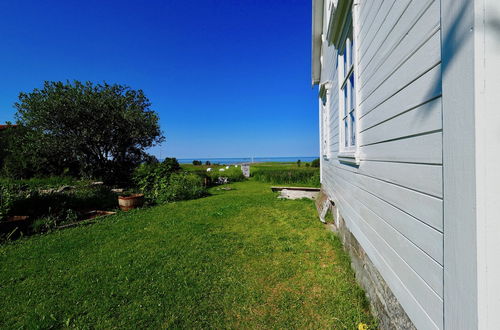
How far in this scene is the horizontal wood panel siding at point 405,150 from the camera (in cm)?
123

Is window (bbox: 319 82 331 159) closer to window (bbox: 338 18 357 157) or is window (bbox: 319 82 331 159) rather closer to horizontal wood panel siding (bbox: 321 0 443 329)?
window (bbox: 338 18 357 157)

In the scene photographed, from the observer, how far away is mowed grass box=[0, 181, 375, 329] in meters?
2.42

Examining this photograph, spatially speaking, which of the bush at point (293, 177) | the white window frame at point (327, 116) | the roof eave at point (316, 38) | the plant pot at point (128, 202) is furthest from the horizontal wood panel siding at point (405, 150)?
the bush at point (293, 177)

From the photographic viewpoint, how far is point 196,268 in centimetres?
349

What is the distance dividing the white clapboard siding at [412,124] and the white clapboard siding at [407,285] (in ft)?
2.98

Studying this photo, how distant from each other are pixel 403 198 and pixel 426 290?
583 millimetres

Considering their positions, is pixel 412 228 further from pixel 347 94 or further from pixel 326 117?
pixel 326 117

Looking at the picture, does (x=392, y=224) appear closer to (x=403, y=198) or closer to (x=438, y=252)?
(x=403, y=198)

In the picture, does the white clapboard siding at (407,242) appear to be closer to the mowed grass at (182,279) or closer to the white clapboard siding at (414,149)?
the white clapboard siding at (414,149)

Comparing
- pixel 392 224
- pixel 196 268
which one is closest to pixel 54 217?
pixel 196 268

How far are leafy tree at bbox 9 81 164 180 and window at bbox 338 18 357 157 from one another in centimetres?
1313

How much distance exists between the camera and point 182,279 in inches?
125

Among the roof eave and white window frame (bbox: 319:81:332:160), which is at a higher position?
the roof eave

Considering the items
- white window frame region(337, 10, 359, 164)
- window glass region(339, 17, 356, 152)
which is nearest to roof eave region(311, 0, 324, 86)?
white window frame region(337, 10, 359, 164)
